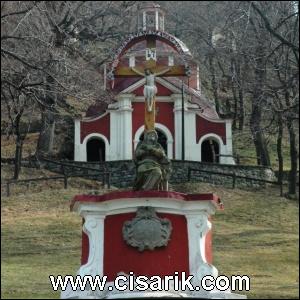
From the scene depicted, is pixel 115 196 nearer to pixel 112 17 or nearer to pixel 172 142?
pixel 172 142

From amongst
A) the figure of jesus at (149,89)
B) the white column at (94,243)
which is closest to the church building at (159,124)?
the figure of jesus at (149,89)

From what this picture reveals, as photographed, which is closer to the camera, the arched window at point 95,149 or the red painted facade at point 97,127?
the red painted facade at point 97,127

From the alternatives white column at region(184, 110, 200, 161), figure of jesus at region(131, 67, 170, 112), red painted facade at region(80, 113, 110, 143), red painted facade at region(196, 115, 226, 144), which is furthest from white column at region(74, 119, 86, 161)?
figure of jesus at region(131, 67, 170, 112)

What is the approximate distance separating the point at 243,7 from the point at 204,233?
25.6 ft

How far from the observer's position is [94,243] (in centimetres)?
1038

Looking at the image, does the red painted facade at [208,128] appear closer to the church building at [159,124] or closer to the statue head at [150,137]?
the church building at [159,124]

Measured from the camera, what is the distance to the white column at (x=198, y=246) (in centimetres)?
1016

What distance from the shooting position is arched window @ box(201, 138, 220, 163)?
38.1 metres

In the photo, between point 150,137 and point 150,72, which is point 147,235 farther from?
point 150,72

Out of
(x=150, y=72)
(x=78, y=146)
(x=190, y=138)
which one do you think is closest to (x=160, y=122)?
(x=190, y=138)

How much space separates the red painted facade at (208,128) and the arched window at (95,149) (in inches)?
189

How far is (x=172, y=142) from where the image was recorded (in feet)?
122

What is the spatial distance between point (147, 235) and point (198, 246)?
719 mm

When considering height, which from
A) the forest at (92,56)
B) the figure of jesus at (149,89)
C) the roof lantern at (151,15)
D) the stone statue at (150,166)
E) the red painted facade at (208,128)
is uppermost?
the roof lantern at (151,15)
